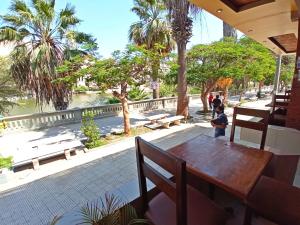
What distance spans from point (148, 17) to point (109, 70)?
7707 mm

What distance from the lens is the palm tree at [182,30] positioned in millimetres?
7516

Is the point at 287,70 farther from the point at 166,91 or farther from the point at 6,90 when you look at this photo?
the point at 6,90

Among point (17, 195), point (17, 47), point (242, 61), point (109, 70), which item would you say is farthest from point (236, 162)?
point (17, 47)

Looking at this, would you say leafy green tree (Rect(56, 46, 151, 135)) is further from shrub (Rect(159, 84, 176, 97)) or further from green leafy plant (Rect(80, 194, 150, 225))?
shrub (Rect(159, 84, 176, 97))

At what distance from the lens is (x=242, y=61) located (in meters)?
8.84

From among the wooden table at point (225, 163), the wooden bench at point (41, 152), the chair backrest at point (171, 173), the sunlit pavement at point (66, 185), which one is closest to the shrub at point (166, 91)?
the sunlit pavement at point (66, 185)

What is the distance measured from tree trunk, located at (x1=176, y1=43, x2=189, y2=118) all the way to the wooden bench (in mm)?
5290

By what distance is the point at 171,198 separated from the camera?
1167mm

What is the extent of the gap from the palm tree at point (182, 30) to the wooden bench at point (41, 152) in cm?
537

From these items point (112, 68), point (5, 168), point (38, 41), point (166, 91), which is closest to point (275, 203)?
point (5, 168)

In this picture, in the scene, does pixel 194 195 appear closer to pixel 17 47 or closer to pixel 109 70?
pixel 109 70

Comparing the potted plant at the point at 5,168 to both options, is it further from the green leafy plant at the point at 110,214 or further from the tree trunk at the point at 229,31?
the tree trunk at the point at 229,31

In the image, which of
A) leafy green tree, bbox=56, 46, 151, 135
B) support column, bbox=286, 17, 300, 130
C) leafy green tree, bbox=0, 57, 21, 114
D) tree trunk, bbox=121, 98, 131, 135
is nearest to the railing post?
leafy green tree, bbox=56, 46, 151, 135

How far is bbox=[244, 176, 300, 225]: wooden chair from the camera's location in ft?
5.13
